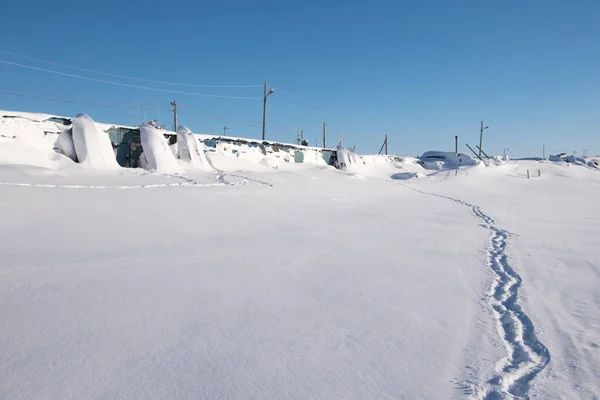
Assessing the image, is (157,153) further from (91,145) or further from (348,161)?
(348,161)

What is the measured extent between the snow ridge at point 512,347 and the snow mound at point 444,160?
77.3 ft

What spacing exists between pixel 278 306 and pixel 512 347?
1.44 m

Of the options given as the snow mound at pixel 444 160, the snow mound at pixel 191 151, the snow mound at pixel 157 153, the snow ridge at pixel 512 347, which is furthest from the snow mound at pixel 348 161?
the snow ridge at pixel 512 347

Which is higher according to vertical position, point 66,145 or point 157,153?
point 66,145

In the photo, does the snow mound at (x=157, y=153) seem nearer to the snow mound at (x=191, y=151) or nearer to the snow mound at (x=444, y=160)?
the snow mound at (x=191, y=151)

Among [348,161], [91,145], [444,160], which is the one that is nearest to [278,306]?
[91,145]

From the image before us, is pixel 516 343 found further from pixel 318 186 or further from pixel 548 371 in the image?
pixel 318 186

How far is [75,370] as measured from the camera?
1.87 m

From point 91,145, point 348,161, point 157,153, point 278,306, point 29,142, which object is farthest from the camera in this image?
point 348,161

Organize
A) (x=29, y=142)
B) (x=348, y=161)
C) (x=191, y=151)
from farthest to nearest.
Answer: (x=348, y=161) < (x=191, y=151) < (x=29, y=142)

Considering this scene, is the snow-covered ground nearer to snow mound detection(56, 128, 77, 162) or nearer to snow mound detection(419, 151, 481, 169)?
snow mound detection(56, 128, 77, 162)

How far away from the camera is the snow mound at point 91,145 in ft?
31.9

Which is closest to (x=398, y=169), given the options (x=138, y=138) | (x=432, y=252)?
(x=138, y=138)

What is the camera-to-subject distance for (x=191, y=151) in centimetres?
1273
